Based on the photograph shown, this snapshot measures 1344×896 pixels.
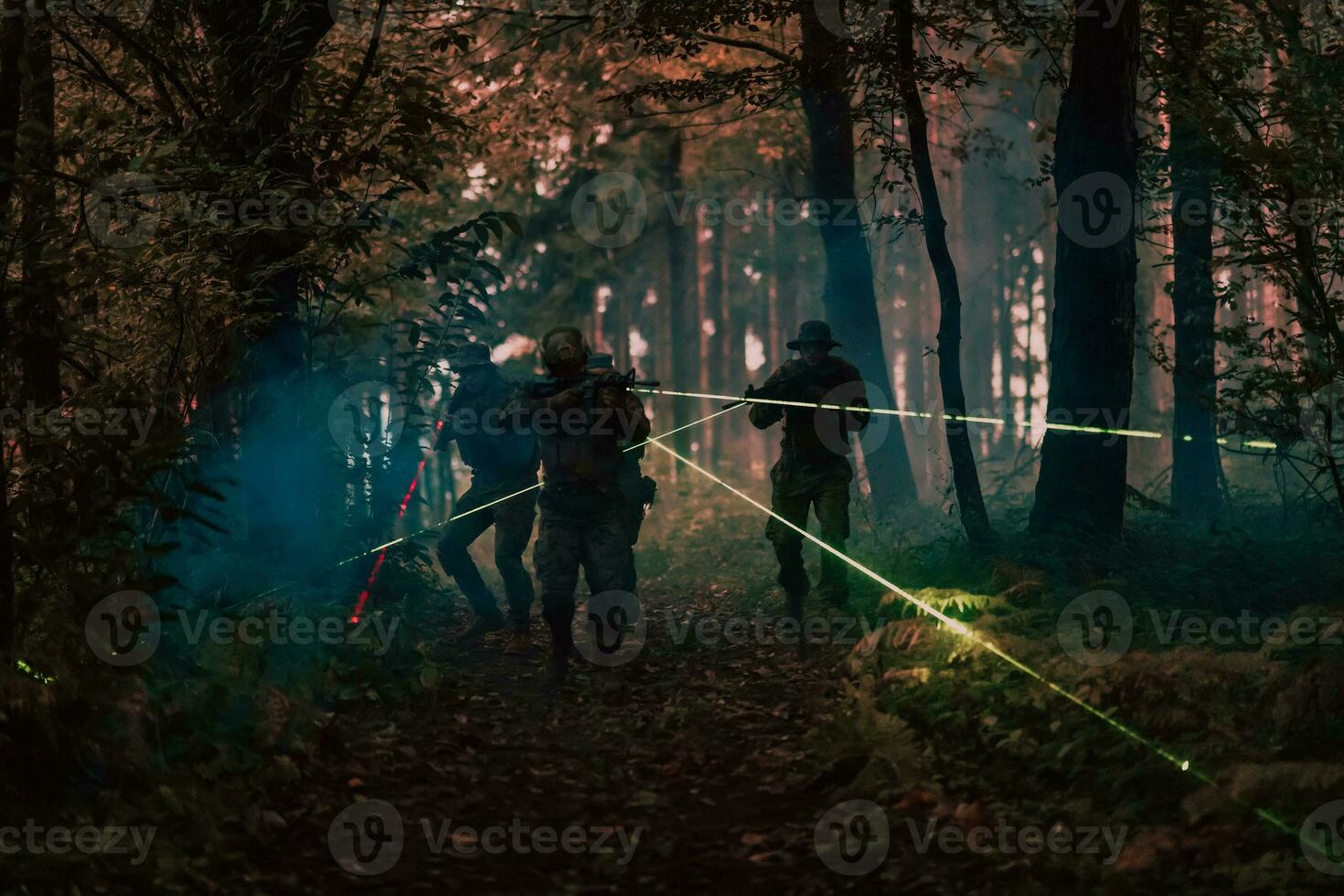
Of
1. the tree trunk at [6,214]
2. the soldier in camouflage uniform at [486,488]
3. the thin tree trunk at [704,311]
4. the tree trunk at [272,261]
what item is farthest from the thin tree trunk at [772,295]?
the tree trunk at [6,214]

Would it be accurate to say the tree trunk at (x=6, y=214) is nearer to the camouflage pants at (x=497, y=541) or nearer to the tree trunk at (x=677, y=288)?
the camouflage pants at (x=497, y=541)

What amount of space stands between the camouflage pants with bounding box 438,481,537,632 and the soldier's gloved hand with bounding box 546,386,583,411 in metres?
2.22

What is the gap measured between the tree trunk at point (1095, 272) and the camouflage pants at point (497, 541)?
4688mm

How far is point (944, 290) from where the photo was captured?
11.5 metres

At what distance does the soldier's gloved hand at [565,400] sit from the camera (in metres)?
9.16

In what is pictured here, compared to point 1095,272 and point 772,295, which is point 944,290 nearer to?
point 1095,272

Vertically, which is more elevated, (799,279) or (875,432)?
(799,279)

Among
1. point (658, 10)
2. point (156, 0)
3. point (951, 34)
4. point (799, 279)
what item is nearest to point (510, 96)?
point (658, 10)

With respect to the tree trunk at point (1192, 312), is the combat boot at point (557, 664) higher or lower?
lower

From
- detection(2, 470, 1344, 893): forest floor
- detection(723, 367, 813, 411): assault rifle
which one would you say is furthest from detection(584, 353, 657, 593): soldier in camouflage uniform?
detection(2, 470, 1344, 893): forest floor

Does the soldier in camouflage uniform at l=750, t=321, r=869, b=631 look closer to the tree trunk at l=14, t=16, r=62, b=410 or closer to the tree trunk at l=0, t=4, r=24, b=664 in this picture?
the tree trunk at l=14, t=16, r=62, b=410

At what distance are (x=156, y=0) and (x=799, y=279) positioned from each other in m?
31.4

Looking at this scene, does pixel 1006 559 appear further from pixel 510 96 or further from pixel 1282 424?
pixel 510 96

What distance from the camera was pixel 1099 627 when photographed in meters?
8.30
